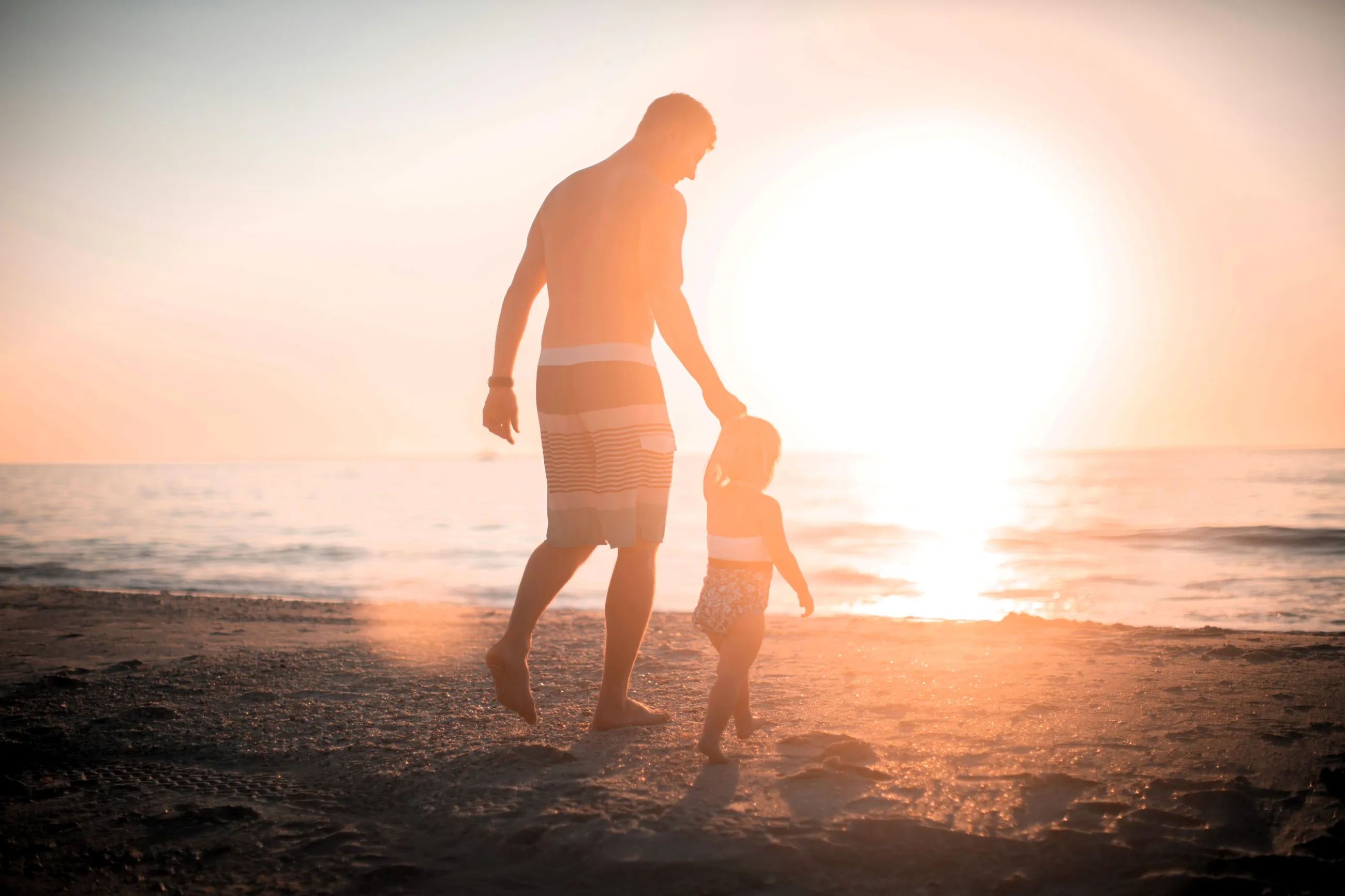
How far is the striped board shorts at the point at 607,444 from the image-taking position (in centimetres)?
279

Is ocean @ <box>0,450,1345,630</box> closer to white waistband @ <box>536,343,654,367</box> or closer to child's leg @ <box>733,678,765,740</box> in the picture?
child's leg @ <box>733,678,765,740</box>

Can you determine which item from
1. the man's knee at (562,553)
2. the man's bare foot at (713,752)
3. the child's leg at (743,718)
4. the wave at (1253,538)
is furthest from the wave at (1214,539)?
the man's bare foot at (713,752)

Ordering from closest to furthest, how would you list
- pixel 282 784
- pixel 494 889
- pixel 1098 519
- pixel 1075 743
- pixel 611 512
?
pixel 494 889 → pixel 282 784 → pixel 1075 743 → pixel 611 512 → pixel 1098 519

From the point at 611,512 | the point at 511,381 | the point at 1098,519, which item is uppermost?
the point at 511,381

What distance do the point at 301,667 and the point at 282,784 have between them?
6.02 ft

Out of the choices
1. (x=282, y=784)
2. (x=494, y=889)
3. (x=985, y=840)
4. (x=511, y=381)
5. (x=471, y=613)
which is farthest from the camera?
(x=471, y=613)

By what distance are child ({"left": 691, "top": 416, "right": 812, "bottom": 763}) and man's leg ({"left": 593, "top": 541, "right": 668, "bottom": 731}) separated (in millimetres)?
199

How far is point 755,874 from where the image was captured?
5.75ft

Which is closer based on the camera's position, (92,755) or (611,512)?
(92,755)

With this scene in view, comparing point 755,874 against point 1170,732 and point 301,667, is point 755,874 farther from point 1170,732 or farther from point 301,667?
point 301,667

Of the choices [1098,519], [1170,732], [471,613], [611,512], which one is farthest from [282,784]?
[1098,519]

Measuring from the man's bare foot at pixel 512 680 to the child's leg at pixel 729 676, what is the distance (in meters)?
0.63

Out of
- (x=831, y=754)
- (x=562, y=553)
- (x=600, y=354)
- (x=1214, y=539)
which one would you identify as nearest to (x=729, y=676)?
(x=831, y=754)

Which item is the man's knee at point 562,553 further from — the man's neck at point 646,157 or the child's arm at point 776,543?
the man's neck at point 646,157
